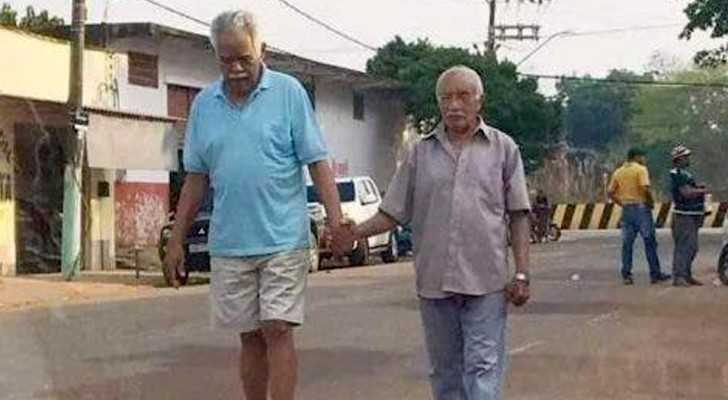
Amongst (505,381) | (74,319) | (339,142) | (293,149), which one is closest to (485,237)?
(293,149)

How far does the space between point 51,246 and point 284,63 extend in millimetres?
10319

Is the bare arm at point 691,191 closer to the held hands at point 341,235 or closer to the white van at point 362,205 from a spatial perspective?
the white van at point 362,205

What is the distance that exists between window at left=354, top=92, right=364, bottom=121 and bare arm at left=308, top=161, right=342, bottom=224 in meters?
37.3

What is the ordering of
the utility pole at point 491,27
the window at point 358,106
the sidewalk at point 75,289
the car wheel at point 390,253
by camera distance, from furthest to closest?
1. the utility pole at point 491,27
2. the window at point 358,106
3. the car wheel at point 390,253
4. the sidewalk at point 75,289

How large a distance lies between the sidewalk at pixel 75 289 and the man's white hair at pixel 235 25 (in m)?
12.4

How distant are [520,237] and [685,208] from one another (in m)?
11.6

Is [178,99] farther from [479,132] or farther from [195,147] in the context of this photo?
[479,132]

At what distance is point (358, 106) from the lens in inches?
1745

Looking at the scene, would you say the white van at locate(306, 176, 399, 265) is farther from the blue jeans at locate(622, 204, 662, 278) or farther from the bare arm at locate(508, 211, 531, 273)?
the bare arm at locate(508, 211, 531, 273)

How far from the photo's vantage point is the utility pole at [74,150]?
22969 mm

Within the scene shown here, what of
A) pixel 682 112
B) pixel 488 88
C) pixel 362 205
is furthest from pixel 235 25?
pixel 682 112

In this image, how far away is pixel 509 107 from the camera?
48.2 meters

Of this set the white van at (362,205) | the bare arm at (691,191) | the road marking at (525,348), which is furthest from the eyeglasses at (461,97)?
the white van at (362,205)

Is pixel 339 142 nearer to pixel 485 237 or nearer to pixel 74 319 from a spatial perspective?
pixel 74 319
